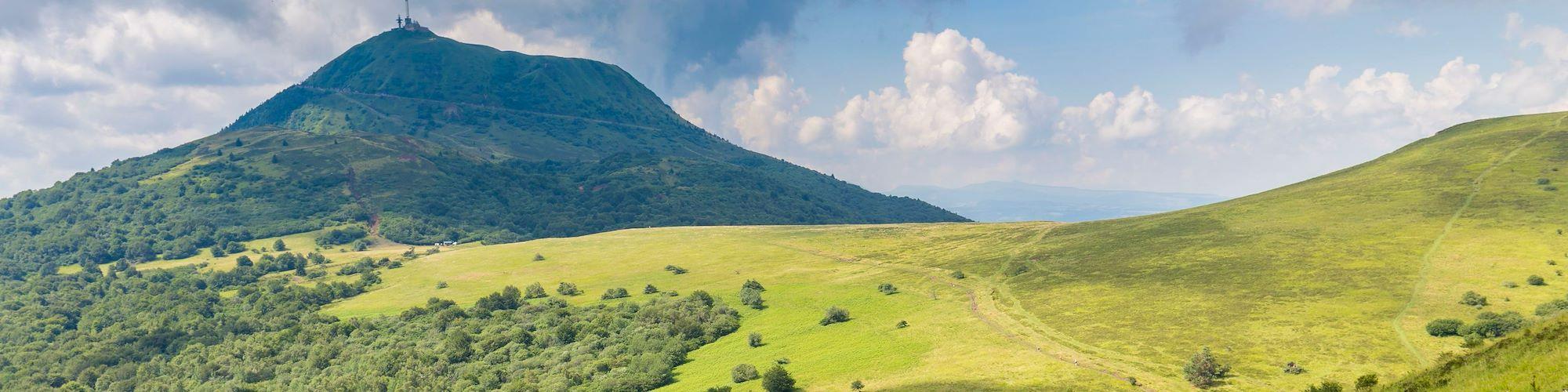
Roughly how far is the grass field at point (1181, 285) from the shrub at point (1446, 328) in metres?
2.37

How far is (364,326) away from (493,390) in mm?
60620

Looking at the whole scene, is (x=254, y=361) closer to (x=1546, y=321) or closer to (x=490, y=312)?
(x=490, y=312)

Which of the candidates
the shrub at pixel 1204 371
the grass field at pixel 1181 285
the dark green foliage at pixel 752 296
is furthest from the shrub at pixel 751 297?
the shrub at pixel 1204 371

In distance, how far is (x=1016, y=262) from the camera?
12731cm

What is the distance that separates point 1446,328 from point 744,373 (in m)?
66.5

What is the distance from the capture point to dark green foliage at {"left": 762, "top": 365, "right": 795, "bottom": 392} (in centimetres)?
7231

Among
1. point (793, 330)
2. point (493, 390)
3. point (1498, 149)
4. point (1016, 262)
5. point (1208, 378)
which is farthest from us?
point (1498, 149)

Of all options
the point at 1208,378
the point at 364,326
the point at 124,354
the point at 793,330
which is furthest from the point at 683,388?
the point at 124,354

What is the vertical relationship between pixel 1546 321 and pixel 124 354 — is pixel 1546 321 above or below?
above

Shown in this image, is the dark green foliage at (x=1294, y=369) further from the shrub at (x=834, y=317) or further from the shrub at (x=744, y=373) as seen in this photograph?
the shrub at (x=834, y=317)

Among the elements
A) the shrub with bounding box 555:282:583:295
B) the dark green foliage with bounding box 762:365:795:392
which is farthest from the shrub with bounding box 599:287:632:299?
the dark green foliage with bounding box 762:365:795:392

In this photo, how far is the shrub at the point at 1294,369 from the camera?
6291 cm

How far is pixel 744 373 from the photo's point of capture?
8100 cm

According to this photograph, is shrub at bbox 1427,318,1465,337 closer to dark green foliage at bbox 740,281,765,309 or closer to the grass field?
the grass field
